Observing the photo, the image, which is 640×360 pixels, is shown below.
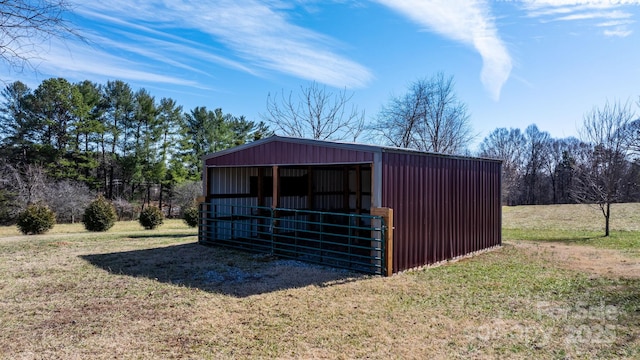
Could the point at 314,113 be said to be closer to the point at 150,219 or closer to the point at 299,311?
the point at 150,219

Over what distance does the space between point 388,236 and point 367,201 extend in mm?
5555

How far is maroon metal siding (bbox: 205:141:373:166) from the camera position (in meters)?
7.14

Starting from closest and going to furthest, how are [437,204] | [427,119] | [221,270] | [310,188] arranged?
[221,270] → [437,204] → [310,188] → [427,119]

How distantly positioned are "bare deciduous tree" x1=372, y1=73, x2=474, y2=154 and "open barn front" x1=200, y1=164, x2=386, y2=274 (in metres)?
10.6

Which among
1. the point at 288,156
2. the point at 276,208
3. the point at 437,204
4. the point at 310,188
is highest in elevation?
the point at 288,156

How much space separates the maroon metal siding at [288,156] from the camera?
23.4ft

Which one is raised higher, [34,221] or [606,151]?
[606,151]

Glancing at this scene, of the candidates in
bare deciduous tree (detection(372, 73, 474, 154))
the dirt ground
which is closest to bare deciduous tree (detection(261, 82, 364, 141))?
bare deciduous tree (detection(372, 73, 474, 154))

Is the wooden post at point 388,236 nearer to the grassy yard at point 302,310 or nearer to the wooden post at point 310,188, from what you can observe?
the grassy yard at point 302,310

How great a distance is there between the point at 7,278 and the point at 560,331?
7.64m

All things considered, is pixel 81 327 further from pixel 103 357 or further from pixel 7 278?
pixel 7 278

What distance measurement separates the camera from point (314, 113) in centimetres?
1984

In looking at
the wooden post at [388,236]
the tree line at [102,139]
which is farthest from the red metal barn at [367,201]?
the tree line at [102,139]

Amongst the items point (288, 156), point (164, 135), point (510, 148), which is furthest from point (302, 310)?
point (510, 148)
